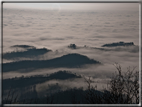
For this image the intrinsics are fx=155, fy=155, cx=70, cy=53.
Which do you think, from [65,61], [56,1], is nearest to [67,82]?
[65,61]

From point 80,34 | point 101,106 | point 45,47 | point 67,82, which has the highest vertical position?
point 80,34

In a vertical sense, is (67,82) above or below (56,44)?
below

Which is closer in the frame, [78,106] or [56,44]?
[78,106]

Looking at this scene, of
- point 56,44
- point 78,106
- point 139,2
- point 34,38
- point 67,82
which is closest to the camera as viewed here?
point 78,106

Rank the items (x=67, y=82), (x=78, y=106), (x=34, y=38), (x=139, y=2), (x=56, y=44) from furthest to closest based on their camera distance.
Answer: (x=56, y=44) < (x=34, y=38) < (x=67, y=82) < (x=139, y=2) < (x=78, y=106)

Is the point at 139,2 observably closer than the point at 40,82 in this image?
Yes

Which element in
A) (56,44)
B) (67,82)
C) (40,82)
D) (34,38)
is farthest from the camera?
(56,44)

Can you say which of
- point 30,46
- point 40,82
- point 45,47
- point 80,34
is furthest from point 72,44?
point 40,82

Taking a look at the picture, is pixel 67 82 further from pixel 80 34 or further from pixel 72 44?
pixel 80 34

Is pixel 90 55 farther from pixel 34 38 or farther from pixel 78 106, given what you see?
pixel 78 106
